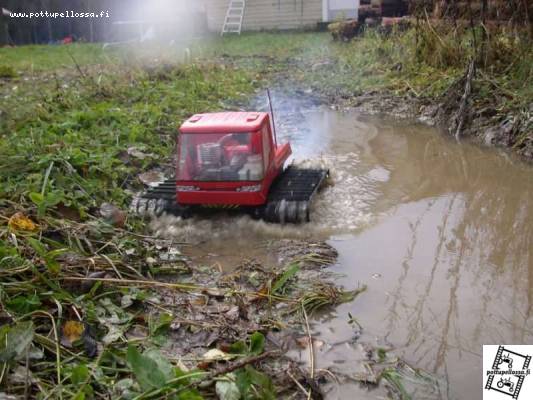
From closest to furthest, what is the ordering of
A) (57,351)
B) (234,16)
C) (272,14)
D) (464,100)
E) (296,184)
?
(57,351), (296,184), (464,100), (272,14), (234,16)

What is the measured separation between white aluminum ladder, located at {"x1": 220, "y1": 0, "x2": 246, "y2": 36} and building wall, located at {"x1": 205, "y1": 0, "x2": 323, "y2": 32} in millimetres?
288

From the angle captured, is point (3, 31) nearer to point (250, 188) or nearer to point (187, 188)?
point (187, 188)

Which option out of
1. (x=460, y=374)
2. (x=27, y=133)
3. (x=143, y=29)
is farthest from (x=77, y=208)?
(x=143, y=29)

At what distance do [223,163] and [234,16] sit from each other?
19.9m

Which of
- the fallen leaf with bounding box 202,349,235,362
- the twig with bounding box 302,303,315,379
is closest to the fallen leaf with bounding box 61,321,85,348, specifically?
the fallen leaf with bounding box 202,349,235,362

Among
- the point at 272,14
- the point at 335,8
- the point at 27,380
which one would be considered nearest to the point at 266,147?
the point at 27,380

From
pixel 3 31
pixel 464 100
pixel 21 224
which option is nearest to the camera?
pixel 21 224

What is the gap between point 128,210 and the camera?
6.42 metres

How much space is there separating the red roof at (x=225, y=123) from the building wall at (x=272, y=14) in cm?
1833

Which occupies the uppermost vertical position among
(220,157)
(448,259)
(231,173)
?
(220,157)

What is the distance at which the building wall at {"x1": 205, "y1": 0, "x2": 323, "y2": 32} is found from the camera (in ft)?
77.4

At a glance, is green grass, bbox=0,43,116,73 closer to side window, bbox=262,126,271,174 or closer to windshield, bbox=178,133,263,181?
windshield, bbox=178,133,263,181

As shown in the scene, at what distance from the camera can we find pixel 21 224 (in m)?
4.84

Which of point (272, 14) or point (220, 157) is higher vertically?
point (272, 14)
